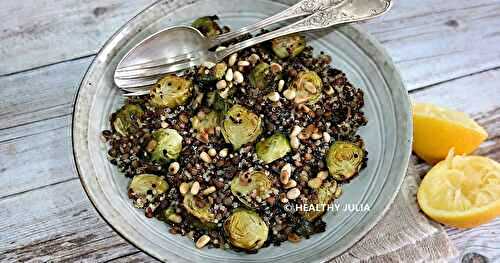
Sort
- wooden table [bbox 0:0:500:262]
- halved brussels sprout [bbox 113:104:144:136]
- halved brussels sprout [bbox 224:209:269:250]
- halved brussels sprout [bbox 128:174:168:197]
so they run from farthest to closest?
wooden table [bbox 0:0:500:262] < halved brussels sprout [bbox 113:104:144:136] < halved brussels sprout [bbox 128:174:168:197] < halved brussels sprout [bbox 224:209:269:250]

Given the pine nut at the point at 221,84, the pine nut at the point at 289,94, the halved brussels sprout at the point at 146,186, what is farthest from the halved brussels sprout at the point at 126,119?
the pine nut at the point at 289,94

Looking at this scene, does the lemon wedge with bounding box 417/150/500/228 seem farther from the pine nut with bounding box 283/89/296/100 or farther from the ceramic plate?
the pine nut with bounding box 283/89/296/100

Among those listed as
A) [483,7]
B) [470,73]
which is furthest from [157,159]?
[483,7]

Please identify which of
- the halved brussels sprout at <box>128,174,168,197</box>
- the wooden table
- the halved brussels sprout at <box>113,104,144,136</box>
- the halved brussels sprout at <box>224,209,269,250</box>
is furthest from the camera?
the wooden table

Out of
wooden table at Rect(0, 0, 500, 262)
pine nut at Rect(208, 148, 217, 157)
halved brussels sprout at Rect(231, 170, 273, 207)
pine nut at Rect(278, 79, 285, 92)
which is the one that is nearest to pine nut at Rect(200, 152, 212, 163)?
pine nut at Rect(208, 148, 217, 157)

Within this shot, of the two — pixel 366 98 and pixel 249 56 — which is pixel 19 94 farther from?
pixel 366 98

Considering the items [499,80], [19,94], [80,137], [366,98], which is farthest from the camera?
[499,80]

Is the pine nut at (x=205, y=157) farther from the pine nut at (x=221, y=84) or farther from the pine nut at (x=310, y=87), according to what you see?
the pine nut at (x=310, y=87)
